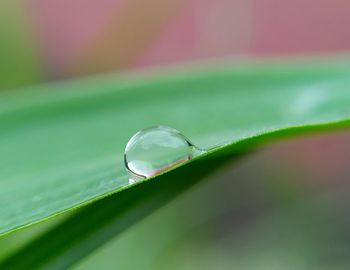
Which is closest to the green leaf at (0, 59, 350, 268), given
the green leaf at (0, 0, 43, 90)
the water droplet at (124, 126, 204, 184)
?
the water droplet at (124, 126, 204, 184)

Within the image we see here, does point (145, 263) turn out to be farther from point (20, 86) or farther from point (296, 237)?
point (20, 86)

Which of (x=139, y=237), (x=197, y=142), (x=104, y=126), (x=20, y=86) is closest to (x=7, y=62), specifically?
(x=20, y=86)

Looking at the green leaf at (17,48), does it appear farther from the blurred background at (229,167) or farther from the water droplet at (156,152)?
the water droplet at (156,152)

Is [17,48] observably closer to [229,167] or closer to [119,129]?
[119,129]

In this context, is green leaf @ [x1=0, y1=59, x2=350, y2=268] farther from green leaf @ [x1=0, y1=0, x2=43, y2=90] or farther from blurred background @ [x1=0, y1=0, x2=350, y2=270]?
green leaf @ [x1=0, y1=0, x2=43, y2=90]

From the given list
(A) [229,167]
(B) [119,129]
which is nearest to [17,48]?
(B) [119,129]

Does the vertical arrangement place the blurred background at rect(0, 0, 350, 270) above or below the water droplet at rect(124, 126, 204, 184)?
above
